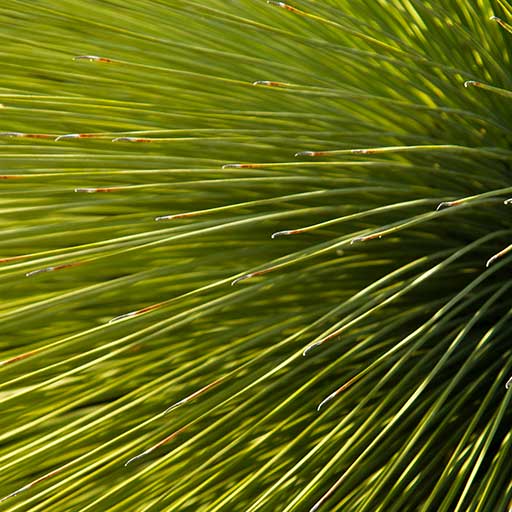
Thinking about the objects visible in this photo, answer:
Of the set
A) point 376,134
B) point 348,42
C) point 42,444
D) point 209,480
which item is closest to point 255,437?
point 209,480

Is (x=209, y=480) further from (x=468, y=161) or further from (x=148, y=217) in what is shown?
(x=468, y=161)

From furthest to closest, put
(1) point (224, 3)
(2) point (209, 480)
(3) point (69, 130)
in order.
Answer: (1) point (224, 3) < (3) point (69, 130) < (2) point (209, 480)

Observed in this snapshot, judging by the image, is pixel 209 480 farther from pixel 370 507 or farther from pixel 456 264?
pixel 456 264

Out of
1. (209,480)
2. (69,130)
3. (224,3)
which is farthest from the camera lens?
(224,3)

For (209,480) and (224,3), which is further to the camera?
(224,3)

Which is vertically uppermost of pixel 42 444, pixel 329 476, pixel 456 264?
pixel 456 264

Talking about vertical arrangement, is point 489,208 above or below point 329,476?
above
